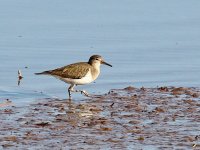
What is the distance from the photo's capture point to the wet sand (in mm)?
10612

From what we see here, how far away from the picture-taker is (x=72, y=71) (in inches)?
601

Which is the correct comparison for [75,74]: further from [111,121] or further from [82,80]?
[111,121]

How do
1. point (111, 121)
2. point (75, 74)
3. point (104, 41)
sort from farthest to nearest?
1. point (104, 41)
2. point (75, 74)
3. point (111, 121)

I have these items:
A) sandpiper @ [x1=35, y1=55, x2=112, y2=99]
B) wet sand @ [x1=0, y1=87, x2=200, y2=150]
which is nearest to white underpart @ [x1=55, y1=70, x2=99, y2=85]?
sandpiper @ [x1=35, y1=55, x2=112, y2=99]

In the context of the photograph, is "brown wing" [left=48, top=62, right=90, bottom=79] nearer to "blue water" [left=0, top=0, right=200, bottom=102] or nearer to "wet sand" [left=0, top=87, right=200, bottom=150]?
"blue water" [left=0, top=0, right=200, bottom=102]

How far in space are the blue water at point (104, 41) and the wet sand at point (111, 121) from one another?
3.07 feet

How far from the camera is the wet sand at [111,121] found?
1061 centimetres

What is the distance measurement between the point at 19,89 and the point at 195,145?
18.0 feet

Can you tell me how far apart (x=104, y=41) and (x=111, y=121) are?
7.74m

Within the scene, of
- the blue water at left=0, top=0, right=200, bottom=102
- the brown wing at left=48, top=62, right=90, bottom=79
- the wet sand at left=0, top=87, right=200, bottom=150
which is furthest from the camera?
the blue water at left=0, top=0, right=200, bottom=102

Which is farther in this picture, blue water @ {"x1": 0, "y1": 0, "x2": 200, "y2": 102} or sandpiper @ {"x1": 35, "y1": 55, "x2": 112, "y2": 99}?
blue water @ {"x1": 0, "y1": 0, "x2": 200, "y2": 102}

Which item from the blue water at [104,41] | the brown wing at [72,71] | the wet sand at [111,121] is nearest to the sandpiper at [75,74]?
the brown wing at [72,71]

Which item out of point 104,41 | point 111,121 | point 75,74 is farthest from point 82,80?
point 104,41

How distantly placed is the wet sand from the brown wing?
2.39ft
